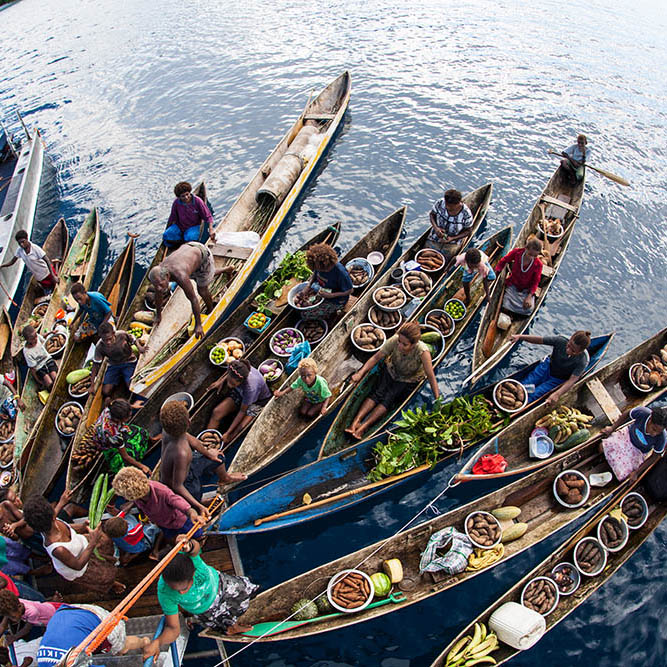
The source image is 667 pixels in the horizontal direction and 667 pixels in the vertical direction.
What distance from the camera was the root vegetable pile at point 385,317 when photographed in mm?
10155

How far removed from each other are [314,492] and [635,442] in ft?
18.3

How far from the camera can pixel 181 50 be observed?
2633 cm

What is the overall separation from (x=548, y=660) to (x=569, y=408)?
416cm

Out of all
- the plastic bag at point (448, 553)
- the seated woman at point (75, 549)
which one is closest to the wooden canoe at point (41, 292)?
the seated woman at point (75, 549)

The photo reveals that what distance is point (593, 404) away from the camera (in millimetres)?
8859

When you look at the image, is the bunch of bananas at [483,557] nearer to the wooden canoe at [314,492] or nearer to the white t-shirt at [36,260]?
the wooden canoe at [314,492]

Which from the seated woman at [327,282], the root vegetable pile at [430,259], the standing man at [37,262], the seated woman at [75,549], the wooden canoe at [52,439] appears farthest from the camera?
the root vegetable pile at [430,259]

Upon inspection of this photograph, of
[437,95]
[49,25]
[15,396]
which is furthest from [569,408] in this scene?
[49,25]

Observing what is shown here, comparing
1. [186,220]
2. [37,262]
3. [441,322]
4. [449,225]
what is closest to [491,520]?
[441,322]

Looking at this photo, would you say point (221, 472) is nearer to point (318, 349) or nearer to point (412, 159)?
point (318, 349)

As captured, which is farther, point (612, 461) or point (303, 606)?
point (612, 461)

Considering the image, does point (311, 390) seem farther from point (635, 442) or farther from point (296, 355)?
point (635, 442)

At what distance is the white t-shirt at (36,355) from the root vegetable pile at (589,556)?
10863 mm

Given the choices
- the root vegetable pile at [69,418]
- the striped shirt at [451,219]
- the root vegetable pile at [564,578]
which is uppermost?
the striped shirt at [451,219]
